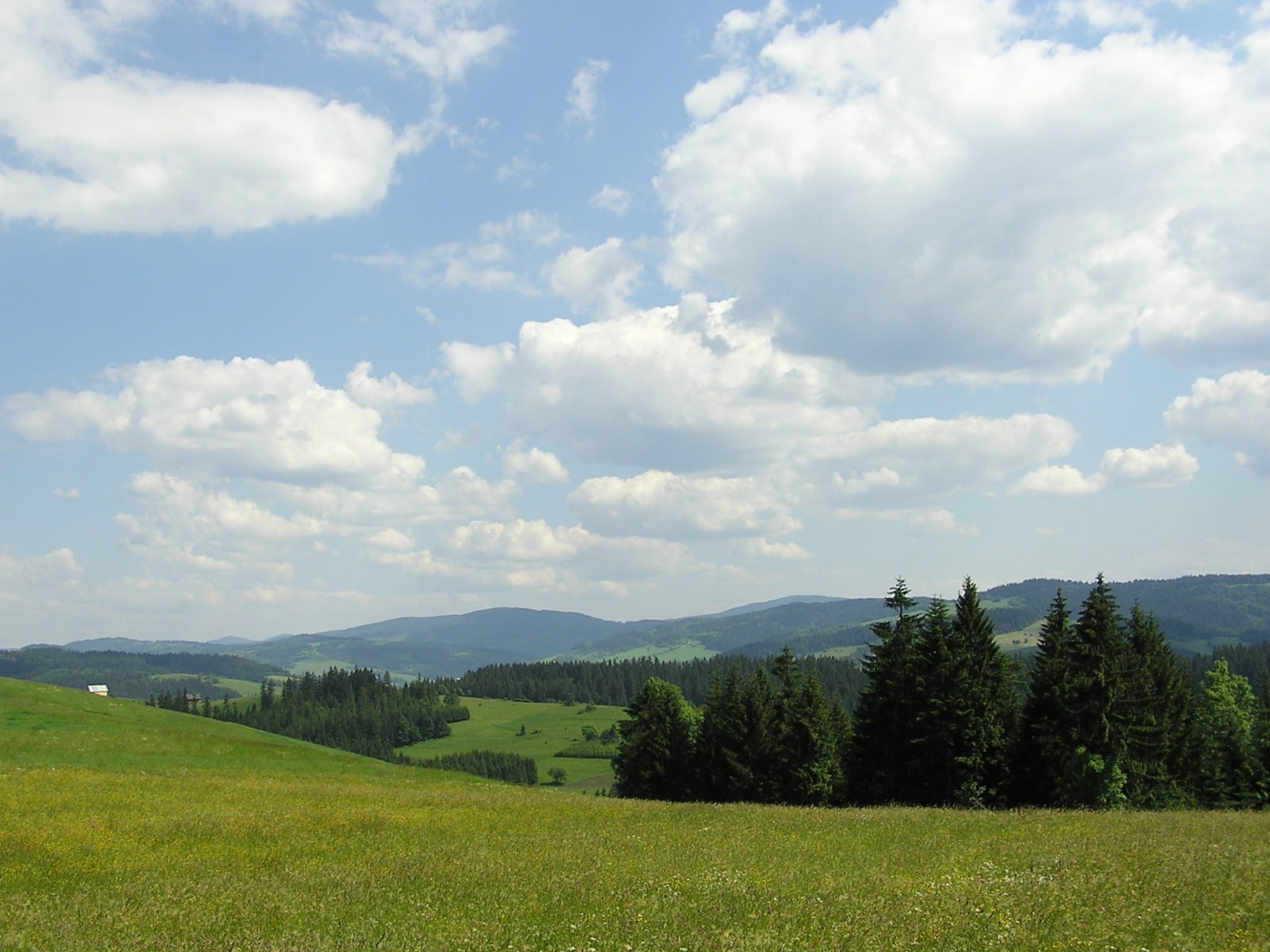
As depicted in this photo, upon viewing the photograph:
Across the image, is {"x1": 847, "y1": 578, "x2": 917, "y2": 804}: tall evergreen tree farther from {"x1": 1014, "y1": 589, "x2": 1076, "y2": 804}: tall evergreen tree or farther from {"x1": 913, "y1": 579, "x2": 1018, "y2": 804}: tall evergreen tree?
{"x1": 1014, "y1": 589, "x2": 1076, "y2": 804}: tall evergreen tree

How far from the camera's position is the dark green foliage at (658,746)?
217 ft

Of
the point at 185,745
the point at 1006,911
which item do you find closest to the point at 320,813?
the point at 1006,911

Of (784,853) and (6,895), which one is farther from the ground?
(6,895)

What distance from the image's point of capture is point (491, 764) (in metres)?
173

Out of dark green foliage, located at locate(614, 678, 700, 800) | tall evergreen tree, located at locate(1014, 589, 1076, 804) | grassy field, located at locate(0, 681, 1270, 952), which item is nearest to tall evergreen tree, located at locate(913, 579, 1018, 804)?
tall evergreen tree, located at locate(1014, 589, 1076, 804)

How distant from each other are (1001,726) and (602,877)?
Result: 33004 mm

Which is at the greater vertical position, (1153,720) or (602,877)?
(602,877)

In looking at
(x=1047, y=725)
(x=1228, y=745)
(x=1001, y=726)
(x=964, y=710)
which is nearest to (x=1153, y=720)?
(x=1047, y=725)

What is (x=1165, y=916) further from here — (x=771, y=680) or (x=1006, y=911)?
(x=771, y=680)

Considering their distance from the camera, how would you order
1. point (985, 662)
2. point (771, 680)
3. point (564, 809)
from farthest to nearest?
point (771, 680)
point (985, 662)
point (564, 809)

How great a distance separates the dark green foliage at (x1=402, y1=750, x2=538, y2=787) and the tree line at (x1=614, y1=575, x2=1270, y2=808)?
11675 centimetres

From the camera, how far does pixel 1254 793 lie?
171ft

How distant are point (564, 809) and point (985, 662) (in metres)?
24.0

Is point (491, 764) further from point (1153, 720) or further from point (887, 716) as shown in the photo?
point (1153, 720)
